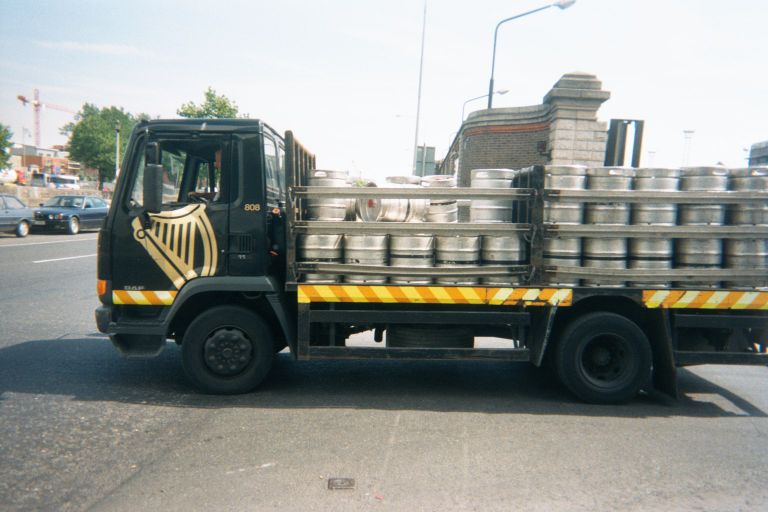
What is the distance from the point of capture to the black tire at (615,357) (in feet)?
17.2

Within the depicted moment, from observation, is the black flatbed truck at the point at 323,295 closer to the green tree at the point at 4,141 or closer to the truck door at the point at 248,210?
the truck door at the point at 248,210

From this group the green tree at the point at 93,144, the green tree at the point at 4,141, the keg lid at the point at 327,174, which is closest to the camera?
the keg lid at the point at 327,174

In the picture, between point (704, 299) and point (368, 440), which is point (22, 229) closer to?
point (368, 440)

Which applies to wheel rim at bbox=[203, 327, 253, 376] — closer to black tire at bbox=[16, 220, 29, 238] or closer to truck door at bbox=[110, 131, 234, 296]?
truck door at bbox=[110, 131, 234, 296]

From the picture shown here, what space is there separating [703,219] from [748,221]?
0.41 m

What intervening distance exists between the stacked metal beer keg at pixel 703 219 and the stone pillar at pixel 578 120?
755 cm

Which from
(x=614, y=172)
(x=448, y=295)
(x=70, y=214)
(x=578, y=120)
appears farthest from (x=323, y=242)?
(x=70, y=214)

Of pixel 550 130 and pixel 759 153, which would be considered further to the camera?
pixel 550 130

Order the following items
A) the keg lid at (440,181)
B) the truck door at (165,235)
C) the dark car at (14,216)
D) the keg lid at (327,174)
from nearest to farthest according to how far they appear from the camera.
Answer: the truck door at (165,235) → the keg lid at (327,174) → the keg lid at (440,181) → the dark car at (14,216)

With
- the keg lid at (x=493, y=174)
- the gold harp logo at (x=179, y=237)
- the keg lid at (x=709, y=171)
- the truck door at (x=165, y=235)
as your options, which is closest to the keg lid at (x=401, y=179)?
the keg lid at (x=493, y=174)

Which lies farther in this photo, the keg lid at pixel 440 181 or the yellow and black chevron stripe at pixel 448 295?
the keg lid at pixel 440 181

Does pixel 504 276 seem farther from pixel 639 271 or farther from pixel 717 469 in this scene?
pixel 717 469

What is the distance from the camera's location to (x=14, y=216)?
21.7 metres

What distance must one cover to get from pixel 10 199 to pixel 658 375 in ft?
79.7
